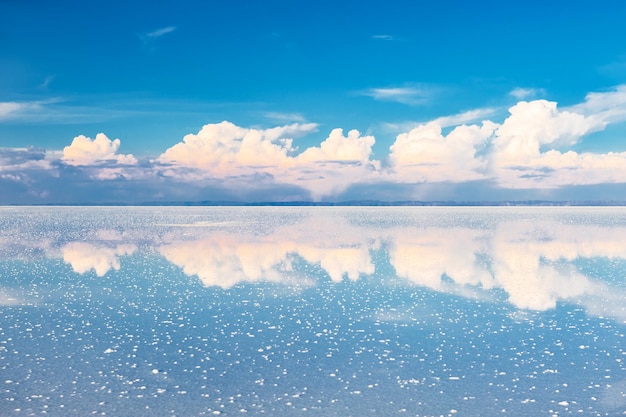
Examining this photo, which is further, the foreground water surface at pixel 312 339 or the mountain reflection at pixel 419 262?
the mountain reflection at pixel 419 262

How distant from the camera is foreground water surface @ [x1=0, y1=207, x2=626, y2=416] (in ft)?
40.3

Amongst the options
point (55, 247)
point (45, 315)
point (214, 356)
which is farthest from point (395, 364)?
point (55, 247)

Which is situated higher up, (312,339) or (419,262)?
(419,262)

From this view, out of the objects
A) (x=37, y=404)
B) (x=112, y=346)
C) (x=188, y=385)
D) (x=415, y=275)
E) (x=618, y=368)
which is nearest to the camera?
(x=37, y=404)

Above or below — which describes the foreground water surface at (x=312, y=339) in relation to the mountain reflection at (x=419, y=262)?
below

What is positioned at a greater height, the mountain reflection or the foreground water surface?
the mountain reflection

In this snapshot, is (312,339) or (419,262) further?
(419,262)

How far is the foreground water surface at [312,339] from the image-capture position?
484 inches

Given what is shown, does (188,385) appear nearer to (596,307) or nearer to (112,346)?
(112,346)

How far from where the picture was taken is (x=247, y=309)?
72.4 feet

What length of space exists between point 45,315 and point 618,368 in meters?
19.9

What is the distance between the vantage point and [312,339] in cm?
1752

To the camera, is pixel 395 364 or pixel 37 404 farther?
pixel 395 364

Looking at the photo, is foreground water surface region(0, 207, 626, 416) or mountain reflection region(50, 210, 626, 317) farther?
mountain reflection region(50, 210, 626, 317)
